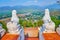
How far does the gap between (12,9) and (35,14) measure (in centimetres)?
77

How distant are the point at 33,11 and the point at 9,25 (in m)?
1.04

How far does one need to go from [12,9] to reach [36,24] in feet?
3.04

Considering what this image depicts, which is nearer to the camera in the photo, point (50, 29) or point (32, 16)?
point (50, 29)

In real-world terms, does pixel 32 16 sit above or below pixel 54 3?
below

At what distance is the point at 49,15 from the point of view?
6.43m

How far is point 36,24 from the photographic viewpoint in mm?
6547

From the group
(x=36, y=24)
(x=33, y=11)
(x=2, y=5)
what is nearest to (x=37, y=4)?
(x=33, y=11)

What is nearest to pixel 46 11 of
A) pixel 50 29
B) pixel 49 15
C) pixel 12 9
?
pixel 49 15

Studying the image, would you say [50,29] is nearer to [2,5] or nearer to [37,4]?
[37,4]

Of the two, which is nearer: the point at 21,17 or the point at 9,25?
the point at 9,25

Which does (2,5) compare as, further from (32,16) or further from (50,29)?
(50,29)

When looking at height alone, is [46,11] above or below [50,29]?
above

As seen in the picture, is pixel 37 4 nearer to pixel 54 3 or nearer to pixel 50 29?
pixel 54 3

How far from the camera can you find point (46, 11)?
20.9 feet
